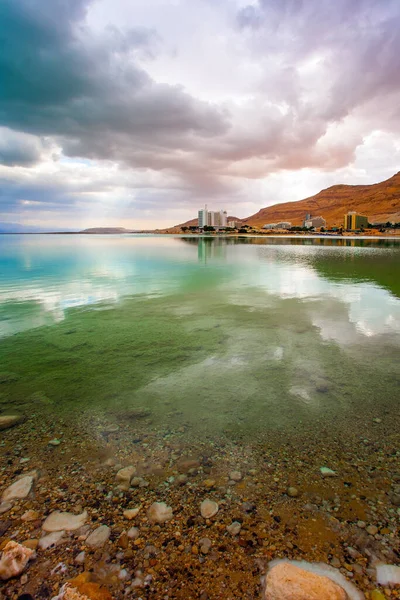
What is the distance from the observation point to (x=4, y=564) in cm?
371

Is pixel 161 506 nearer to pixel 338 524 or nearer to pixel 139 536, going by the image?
pixel 139 536

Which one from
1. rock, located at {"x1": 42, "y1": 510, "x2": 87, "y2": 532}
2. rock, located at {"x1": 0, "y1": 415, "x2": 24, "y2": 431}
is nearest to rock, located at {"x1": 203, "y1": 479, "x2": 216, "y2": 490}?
rock, located at {"x1": 42, "y1": 510, "x2": 87, "y2": 532}

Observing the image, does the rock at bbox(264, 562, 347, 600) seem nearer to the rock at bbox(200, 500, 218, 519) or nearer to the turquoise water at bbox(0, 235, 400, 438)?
the rock at bbox(200, 500, 218, 519)

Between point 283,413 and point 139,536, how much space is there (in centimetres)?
402

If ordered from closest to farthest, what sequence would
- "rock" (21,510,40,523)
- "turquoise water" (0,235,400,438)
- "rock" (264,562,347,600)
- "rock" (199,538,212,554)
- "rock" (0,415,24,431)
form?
"rock" (264,562,347,600), "rock" (199,538,212,554), "rock" (21,510,40,523), "rock" (0,415,24,431), "turquoise water" (0,235,400,438)

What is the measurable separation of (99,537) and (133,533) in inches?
17.5

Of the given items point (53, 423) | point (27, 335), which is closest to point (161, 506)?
point (53, 423)

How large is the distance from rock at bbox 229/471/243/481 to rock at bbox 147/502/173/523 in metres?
1.15

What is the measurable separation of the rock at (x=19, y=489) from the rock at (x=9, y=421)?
1.95m

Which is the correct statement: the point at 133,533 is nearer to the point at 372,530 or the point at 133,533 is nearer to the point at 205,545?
the point at 205,545

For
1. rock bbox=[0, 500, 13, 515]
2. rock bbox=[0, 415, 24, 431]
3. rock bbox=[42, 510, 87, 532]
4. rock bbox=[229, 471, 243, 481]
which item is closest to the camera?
rock bbox=[42, 510, 87, 532]

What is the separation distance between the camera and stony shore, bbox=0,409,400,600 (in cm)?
367

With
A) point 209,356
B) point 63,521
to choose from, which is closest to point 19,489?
point 63,521

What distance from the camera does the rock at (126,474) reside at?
16.9 ft
